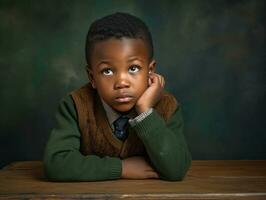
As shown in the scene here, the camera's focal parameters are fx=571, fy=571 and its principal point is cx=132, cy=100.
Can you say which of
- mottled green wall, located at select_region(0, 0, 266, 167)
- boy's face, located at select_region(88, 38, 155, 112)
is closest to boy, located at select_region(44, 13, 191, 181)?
boy's face, located at select_region(88, 38, 155, 112)

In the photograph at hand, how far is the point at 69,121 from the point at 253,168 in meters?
0.72

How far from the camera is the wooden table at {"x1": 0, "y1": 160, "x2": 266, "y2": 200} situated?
1581 millimetres

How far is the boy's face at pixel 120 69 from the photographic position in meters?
1.75

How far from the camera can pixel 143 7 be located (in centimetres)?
268

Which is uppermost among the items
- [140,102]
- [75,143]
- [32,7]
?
[32,7]

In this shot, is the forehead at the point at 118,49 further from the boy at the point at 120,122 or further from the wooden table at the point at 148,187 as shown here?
the wooden table at the point at 148,187

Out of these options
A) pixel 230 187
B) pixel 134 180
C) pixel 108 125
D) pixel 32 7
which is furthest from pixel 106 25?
pixel 32 7

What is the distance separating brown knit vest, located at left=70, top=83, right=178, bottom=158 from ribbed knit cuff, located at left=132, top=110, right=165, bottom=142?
0.12m

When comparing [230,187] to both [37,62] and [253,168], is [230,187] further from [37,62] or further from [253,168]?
[37,62]

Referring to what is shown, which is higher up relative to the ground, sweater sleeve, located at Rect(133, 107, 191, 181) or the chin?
the chin

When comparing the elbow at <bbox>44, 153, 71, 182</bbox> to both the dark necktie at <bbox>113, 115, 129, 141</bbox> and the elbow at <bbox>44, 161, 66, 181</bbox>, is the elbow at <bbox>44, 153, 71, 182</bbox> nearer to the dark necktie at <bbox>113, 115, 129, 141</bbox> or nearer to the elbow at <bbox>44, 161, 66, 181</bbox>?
the elbow at <bbox>44, 161, 66, 181</bbox>

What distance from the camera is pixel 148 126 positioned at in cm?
176

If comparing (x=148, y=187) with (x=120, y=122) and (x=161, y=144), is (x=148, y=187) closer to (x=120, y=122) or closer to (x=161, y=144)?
(x=161, y=144)

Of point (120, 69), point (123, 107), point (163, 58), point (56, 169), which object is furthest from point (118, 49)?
point (163, 58)
